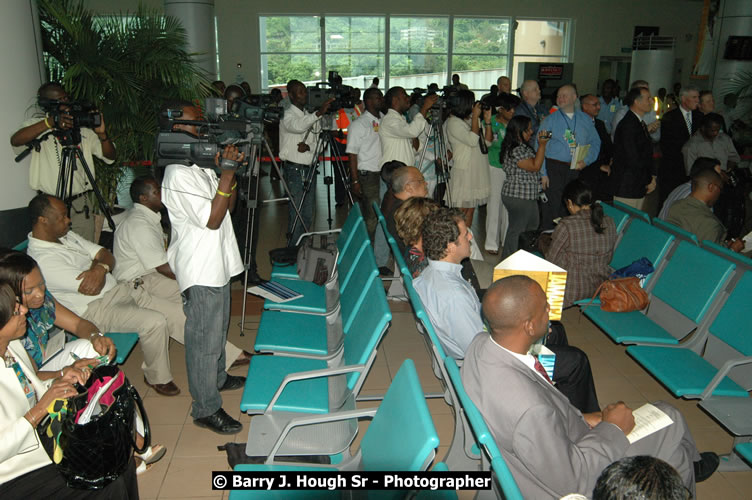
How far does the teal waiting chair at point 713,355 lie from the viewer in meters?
2.76

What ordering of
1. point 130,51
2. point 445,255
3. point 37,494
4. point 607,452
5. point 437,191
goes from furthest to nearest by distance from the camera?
point 437,191
point 130,51
point 445,255
point 37,494
point 607,452

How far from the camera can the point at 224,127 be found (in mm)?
2842

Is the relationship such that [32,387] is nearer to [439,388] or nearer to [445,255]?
[445,255]

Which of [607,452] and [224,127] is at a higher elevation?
[224,127]

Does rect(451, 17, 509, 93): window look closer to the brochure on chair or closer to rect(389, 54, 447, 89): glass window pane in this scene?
rect(389, 54, 447, 89): glass window pane

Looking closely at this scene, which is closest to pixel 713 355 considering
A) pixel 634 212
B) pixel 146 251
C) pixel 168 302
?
pixel 634 212

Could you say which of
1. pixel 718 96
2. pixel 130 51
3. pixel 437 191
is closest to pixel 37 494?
pixel 130 51

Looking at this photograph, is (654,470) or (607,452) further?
(607,452)

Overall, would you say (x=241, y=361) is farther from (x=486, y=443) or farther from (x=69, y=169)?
(x=486, y=443)

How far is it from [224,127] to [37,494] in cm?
175

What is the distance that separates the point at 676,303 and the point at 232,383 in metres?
2.77

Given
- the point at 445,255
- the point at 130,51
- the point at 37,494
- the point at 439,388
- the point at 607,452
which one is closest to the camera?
the point at 607,452

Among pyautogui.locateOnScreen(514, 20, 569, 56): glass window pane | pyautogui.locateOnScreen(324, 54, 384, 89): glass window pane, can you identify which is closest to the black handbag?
pyautogui.locateOnScreen(324, 54, 384, 89): glass window pane

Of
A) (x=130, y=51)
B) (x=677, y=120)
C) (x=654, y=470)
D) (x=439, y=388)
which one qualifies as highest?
(x=130, y=51)
